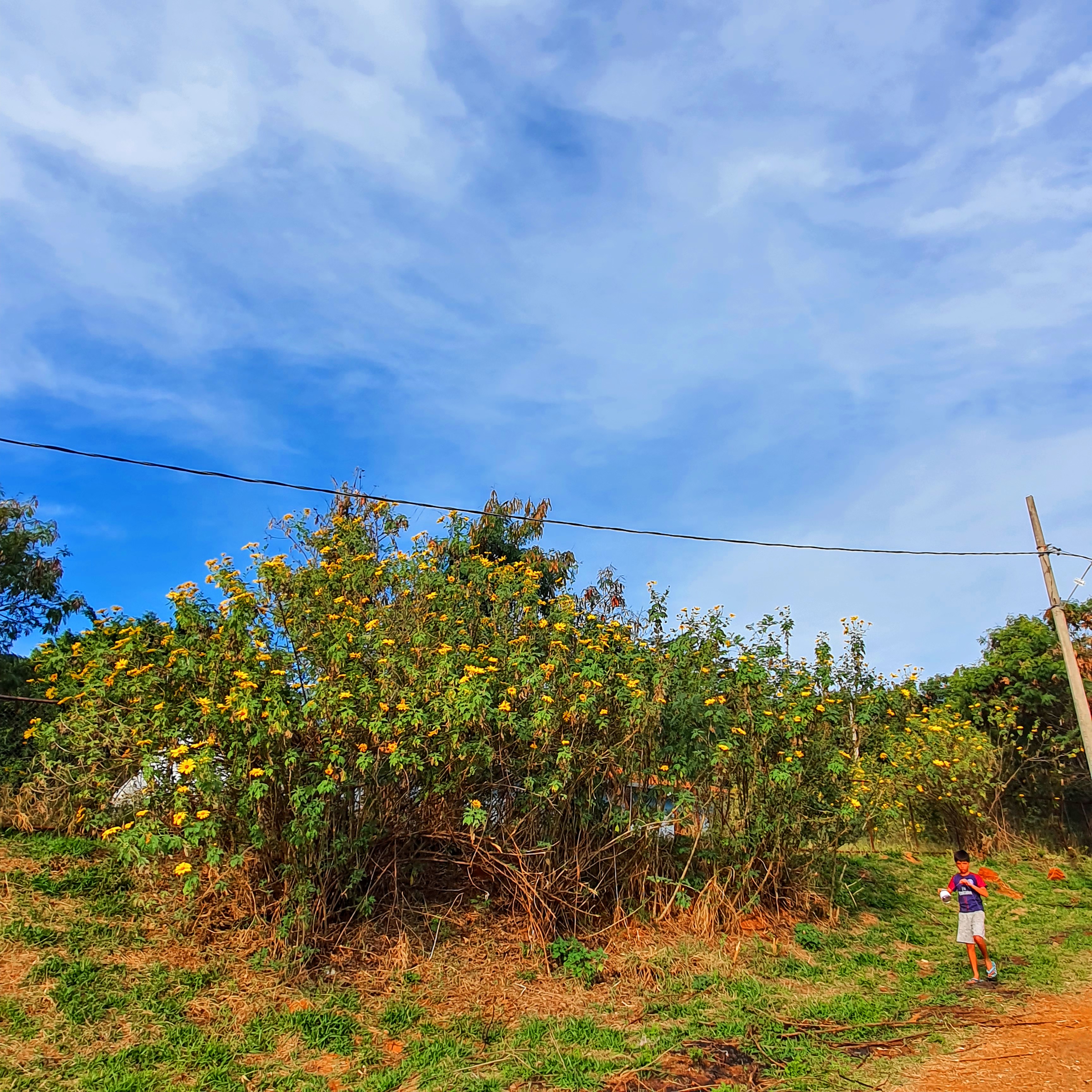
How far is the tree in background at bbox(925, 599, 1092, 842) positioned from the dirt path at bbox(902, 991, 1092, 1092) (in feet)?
28.0

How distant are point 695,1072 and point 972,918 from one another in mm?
3603

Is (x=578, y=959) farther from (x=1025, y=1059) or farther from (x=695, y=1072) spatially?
(x=1025, y=1059)

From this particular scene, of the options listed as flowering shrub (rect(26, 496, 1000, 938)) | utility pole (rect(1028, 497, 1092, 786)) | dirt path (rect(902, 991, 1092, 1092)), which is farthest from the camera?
utility pole (rect(1028, 497, 1092, 786))

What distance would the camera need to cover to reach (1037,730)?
14.2 m

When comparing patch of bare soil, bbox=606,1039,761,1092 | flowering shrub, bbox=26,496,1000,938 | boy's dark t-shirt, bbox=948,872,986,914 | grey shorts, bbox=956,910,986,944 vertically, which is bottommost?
patch of bare soil, bbox=606,1039,761,1092

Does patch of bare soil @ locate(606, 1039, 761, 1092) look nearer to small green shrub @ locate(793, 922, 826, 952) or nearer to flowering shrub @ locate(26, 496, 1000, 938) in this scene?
flowering shrub @ locate(26, 496, 1000, 938)

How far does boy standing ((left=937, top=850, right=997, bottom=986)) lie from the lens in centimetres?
705

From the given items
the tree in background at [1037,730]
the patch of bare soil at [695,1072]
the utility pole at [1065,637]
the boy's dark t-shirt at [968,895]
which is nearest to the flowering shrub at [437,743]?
the boy's dark t-shirt at [968,895]

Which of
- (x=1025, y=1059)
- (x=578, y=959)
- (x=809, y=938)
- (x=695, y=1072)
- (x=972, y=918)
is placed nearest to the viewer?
(x=695, y=1072)

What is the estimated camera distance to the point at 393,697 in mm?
6344

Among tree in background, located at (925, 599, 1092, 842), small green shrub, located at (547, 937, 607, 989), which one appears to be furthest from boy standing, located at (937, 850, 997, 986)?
tree in background, located at (925, 599, 1092, 842)

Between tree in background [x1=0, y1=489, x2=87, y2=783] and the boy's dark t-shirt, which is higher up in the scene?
tree in background [x1=0, y1=489, x2=87, y2=783]

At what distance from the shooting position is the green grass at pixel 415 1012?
4.82 meters

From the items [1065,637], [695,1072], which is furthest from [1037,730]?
[695,1072]
